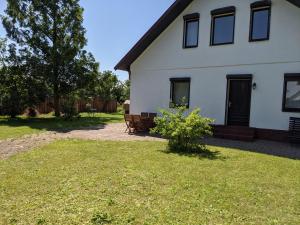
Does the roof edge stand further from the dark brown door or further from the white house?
the dark brown door

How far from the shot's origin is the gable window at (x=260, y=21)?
11938mm

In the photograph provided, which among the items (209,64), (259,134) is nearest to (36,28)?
(209,64)

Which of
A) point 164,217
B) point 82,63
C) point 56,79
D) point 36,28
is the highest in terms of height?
point 36,28

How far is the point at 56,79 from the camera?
21.0 meters

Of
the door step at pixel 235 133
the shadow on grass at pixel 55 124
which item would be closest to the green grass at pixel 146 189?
the door step at pixel 235 133

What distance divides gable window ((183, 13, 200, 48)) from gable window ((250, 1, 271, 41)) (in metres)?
2.62

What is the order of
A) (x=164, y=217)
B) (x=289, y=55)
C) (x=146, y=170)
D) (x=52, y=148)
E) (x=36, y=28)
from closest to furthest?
1. (x=164, y=217)
2. (x=146, y=170)
3. (x=52, y=148)
4. (x=289, y=55)
5. (x=36, y=28)

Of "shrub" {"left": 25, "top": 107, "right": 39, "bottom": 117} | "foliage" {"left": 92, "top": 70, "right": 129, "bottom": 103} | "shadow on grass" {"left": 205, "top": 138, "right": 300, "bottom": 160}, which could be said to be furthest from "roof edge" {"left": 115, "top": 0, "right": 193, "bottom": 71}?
"shrub" {"left": 25, "top": 107, "right": 39, "bottom": 117}

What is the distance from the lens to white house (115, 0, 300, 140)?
37.8ft

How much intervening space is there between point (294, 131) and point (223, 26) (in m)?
5.54

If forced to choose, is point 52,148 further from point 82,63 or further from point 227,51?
point 82,63

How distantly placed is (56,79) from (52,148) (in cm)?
1293

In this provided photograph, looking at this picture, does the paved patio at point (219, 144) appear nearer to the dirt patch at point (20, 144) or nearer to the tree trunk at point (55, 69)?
the dirt patch at point (20, 144)

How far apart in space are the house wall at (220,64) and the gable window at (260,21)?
201 mm
